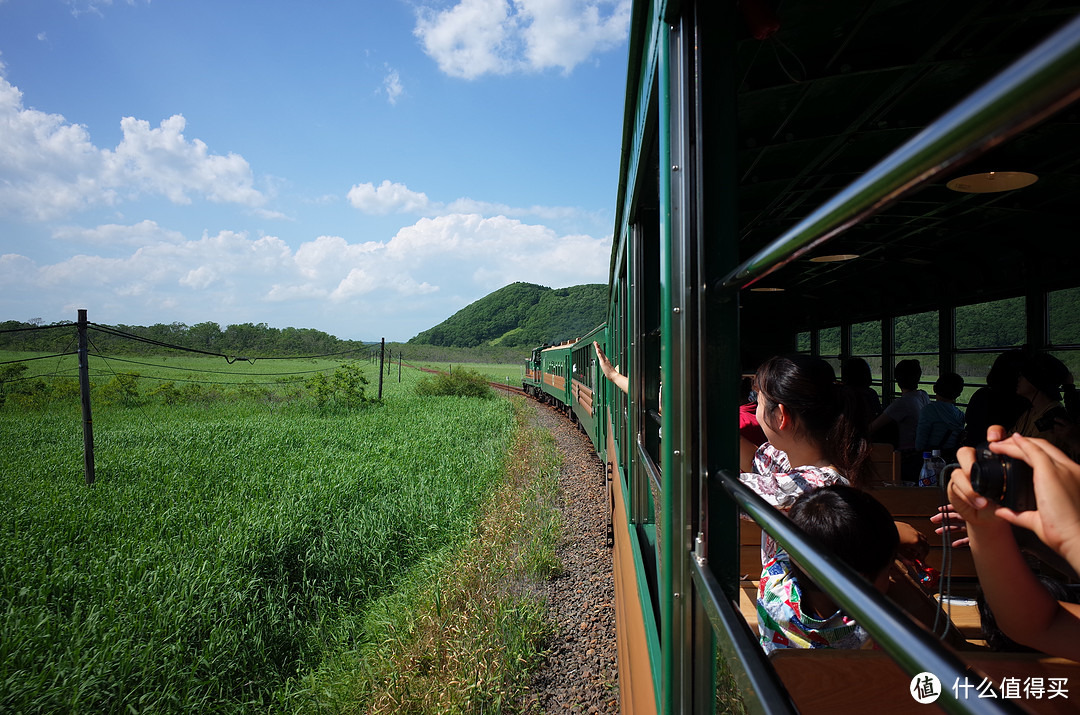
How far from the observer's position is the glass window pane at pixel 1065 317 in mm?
3594

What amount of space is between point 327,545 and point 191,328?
2023 inches

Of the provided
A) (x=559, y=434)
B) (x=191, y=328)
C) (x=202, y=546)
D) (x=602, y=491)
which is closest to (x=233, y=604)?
(x=202, y=546)

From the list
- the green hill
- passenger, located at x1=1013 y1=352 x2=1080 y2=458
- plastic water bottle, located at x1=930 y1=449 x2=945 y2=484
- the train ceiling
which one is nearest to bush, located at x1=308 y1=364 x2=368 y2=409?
the train ceiling

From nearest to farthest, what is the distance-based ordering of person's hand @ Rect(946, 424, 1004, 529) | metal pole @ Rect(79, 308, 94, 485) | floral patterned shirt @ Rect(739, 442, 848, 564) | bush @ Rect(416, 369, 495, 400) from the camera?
person's hand @ Rect(946, 424, 1004, 529) < floral patterned shirt @ Rect(739, 442, 848, 564) < metal pole @ Rect(79, 308, 94, 485) < bush @ Rect(416, 369, 495, 400)

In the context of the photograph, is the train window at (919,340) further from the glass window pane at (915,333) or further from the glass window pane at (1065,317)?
the glass window pane at (1065,317)

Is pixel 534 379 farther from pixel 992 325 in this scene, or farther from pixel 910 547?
pixel 910 547

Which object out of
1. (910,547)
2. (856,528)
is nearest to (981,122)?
(856,528)

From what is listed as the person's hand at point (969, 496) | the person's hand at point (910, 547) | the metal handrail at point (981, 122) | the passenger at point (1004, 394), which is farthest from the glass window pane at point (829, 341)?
the metal handrail at point (981, 122)

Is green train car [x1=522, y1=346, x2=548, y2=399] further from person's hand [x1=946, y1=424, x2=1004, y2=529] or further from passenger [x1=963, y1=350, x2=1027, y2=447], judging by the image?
person's hand [x1=946, y1=424, x2=1004, y2=529]

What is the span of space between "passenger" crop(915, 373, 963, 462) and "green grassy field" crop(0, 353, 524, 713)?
4159 mm

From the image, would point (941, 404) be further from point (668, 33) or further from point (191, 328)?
point (191, 328)

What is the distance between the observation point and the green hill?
12019cm

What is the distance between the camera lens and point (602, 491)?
27.6 feet

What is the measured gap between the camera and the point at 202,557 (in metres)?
5.30
